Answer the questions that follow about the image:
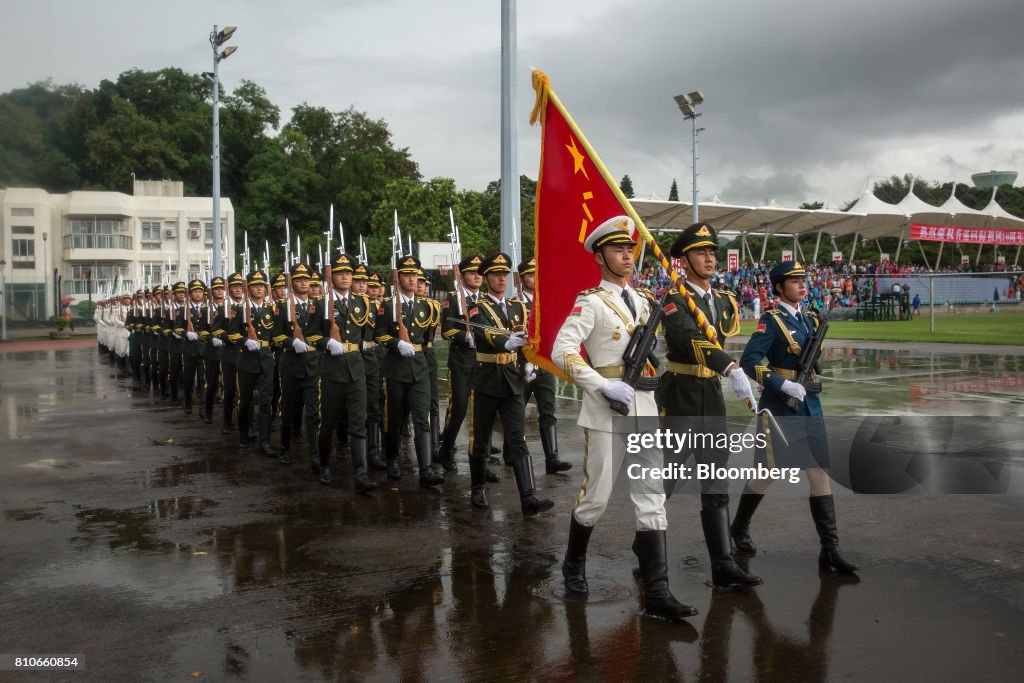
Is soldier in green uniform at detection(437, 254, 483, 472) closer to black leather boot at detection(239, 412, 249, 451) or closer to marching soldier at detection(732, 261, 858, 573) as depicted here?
black leather boot at detection(239, 412, 249, 451)

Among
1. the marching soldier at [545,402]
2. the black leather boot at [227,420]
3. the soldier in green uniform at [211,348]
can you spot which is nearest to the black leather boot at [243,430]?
the black leather boot at [227,420]

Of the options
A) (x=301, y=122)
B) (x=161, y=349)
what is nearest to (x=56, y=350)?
(x=161, y=349)

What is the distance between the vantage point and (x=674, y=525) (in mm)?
6145

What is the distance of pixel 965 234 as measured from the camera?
156 feet

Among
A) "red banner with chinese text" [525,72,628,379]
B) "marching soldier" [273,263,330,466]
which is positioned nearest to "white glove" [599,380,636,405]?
"red banner with chinese text" [525,72,628,379]

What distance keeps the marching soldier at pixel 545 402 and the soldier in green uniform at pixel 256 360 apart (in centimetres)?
272

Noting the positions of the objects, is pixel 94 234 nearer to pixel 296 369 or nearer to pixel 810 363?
pixel 296 369

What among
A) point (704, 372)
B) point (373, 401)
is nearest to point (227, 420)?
point (373, 401)

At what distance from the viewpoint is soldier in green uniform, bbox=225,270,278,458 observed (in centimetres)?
984

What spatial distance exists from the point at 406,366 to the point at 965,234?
47133 mm

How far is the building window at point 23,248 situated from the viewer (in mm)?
46688

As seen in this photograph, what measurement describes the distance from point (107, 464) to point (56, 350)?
94.1 feet

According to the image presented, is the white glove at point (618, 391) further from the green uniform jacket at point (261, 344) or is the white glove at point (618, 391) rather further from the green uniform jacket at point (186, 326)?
the green uniform jacket at point (186, 326)

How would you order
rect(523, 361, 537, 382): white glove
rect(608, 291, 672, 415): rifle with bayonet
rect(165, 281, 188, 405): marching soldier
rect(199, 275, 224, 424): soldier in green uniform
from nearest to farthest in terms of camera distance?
rect(608, 291, 672, 415): rifle with bayonet
rect(523, 361, 537, 382): white glove
rect(199, 275, 224, 424): soldier in green uniform
rect(165, 281, 188, 405): marching soldier
